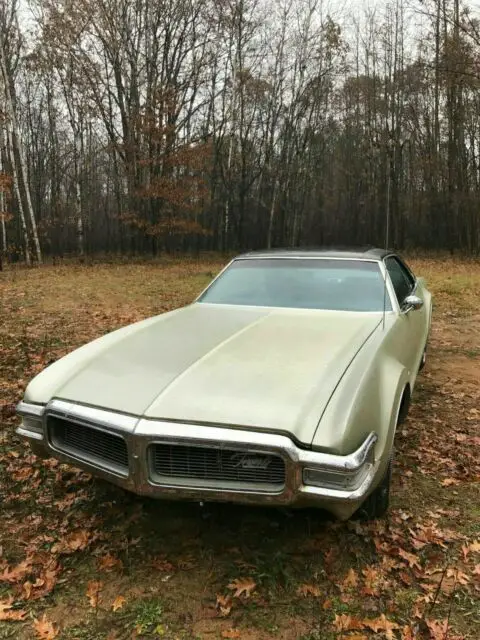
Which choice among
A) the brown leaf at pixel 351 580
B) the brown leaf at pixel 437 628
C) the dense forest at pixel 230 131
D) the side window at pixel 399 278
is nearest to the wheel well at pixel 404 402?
the side window at pixel 399 278

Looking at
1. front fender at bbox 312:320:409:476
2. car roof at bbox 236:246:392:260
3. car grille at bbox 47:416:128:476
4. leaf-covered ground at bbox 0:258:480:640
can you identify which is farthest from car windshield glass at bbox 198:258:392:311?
car grille at bbox 47:416:128:476

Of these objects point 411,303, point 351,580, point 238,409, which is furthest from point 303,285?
point 351,580

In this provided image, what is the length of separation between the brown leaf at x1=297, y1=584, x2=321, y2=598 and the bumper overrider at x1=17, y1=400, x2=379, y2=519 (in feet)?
1.42

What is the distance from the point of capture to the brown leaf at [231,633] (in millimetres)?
2076

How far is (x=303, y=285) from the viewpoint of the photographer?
13.4 feet

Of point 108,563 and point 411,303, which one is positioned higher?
point 411,303

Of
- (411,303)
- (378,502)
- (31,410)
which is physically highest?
(411,303)

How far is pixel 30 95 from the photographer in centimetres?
2866

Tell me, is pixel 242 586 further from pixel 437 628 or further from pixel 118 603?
pixel 437 628

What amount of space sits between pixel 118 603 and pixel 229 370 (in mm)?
1237

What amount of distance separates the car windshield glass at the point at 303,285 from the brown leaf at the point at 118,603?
7.76ft

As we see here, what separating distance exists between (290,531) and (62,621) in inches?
49.9

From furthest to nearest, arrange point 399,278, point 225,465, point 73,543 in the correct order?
point 399,278
point 73,543
point 225,465

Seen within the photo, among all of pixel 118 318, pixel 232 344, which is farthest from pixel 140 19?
pixel 232 344
